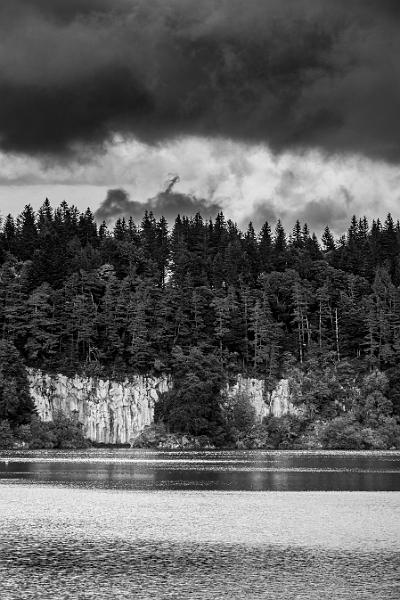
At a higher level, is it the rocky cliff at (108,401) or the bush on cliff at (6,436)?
the rocky cliff at (108,401)

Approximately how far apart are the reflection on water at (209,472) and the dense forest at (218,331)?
86.8 ft

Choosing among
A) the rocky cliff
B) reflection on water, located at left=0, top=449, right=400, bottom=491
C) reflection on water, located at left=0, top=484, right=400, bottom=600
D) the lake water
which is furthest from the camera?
the rocky cliff

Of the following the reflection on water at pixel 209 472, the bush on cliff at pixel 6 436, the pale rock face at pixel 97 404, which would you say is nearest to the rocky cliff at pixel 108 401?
the pale rock face at pixel 97 404

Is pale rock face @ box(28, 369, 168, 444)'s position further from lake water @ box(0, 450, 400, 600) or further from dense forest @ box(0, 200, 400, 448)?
lake water @ box(0, 450, 400, 600)

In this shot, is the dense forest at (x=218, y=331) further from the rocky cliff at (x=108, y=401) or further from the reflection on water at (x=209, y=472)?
the reflection on water at (x=209, y=472)

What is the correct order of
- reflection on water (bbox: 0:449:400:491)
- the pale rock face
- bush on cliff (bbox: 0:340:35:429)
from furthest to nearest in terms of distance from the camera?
the pale rock face → bush on cliff (bbox: 0:340:35:429) → reflection on water (bbox: 0:449:400:491)

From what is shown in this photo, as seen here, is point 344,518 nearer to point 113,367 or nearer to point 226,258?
point 113,367

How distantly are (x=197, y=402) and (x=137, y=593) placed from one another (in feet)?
323

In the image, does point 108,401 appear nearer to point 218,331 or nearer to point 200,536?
point 218,331

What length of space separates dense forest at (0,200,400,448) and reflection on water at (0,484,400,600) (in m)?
73.6

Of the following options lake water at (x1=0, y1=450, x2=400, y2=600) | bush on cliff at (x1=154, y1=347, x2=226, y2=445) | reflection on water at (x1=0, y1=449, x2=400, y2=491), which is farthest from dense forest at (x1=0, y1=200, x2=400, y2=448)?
lake water at (x1=0, y1=450, x2=400, y2=600)

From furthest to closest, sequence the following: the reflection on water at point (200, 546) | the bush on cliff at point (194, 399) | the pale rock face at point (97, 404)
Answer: the pale rock face at point (97, 404) < the bush on cliff at point (194, 399) < the reflection on water at point (200, 546)

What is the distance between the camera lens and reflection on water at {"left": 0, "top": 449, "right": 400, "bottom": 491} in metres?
59.3

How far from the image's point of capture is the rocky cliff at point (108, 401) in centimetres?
12850
